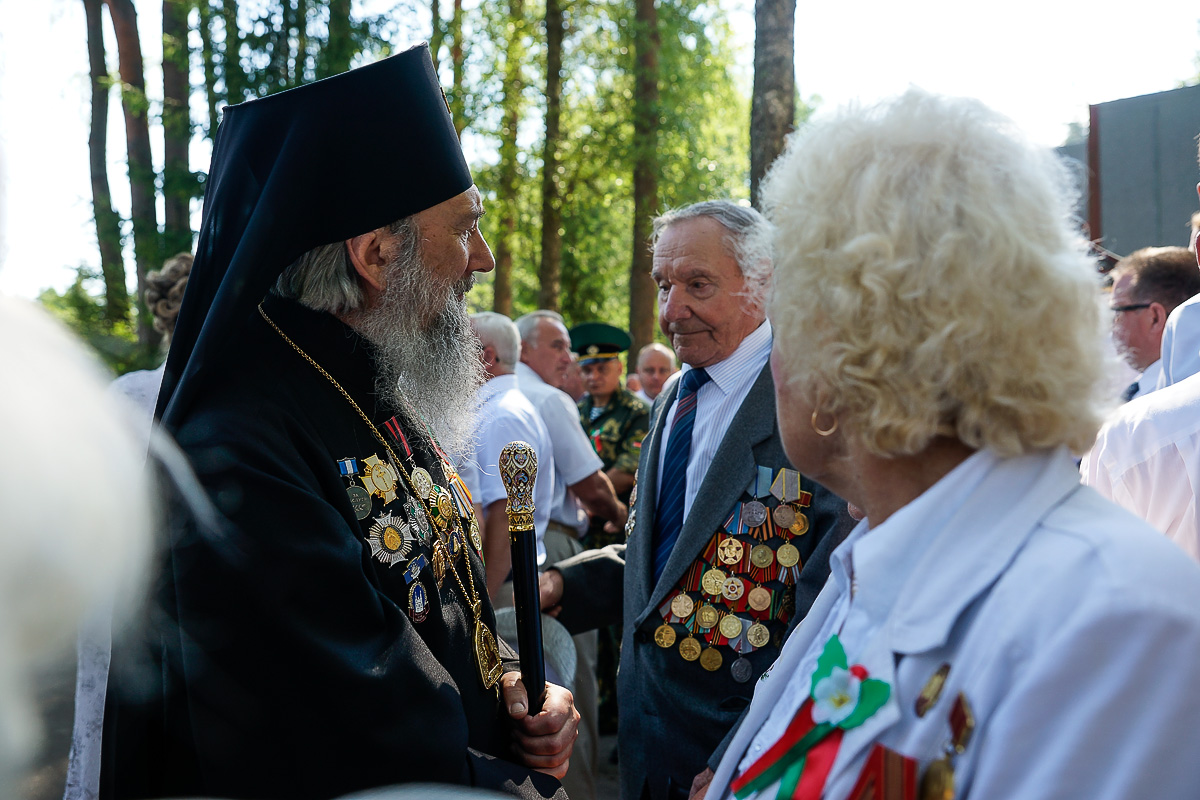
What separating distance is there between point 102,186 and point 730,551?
15.0m

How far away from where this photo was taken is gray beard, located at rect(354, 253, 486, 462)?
2.35m

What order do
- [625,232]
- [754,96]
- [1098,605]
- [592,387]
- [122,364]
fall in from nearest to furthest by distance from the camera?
[1098,605], [754,96], [592,387], [122,364], [625,232]

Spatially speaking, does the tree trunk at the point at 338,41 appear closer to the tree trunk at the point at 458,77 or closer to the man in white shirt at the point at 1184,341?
the tree trunk at the point at 458,77

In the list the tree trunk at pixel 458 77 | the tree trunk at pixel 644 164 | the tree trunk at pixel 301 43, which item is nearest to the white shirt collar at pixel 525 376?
the tree trunk at pixel 301 43

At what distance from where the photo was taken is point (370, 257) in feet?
7.70

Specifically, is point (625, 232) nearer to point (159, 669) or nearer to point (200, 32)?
point (200, 32)

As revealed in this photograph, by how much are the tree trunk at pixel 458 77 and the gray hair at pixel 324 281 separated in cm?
1239

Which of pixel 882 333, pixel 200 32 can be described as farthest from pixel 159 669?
pixel 200 32

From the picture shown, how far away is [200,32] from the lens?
37.6 feet

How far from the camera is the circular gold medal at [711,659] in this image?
267 centimetres

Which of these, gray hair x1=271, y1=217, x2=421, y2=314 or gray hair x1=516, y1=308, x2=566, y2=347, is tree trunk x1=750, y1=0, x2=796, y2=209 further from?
gray hair x1=271, y1=217, x2=421, y2=314

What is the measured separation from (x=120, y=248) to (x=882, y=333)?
1291 centimetres

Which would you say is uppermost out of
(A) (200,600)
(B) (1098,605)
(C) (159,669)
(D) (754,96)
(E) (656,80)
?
(E) (656,80)

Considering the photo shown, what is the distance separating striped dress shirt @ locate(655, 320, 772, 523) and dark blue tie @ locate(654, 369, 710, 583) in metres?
0.02
